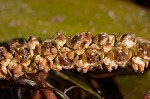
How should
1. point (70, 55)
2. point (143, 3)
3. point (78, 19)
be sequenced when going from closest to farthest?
point (70, 55), point (78, 19), point (143, 3)

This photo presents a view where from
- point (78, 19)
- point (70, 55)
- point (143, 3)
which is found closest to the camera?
point (70, 55)

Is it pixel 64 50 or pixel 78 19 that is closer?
pixel 64 50

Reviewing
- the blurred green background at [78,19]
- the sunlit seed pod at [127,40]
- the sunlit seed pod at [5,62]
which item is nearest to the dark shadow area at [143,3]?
the blurred green background at [78,19]

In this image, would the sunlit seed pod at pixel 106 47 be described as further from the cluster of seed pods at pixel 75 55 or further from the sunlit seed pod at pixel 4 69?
the sunlit seed pod at pixel 4 69

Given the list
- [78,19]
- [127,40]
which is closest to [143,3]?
[78,19]

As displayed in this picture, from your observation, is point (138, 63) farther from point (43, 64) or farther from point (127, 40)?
point (43, 64)

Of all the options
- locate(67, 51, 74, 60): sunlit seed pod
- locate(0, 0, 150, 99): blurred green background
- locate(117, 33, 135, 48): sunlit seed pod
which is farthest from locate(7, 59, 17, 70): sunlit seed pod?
locate(0, 0, 150, 99): blurred green background

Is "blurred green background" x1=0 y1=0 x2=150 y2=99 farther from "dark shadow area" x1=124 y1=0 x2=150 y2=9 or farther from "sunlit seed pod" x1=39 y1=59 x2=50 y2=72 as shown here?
"sunlit seed pod" x1=39 y1=59 x2=50 y2=72
